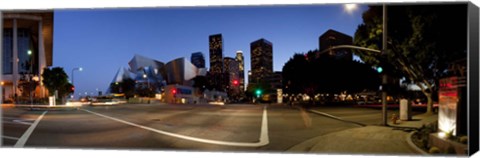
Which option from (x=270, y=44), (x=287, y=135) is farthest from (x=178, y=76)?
(x=287, y=135)

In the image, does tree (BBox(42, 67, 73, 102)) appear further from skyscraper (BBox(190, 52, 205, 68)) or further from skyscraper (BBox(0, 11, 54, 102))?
skyscraper (BBox(0, 11, 54, 102))

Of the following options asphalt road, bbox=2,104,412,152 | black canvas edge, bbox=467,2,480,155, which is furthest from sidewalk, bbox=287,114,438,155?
black canvas edge, bbox=467,2,480,155

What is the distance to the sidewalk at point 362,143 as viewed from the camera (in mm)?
10750

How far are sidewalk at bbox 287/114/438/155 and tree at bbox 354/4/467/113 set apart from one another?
3.43 metres

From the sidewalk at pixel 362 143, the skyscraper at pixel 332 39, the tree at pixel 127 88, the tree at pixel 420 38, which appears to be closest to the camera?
the sidewalk at pixel 362 143

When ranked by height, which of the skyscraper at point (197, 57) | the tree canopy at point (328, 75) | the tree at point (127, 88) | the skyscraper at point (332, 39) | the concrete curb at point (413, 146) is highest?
the skyscraper at point (332, 39)

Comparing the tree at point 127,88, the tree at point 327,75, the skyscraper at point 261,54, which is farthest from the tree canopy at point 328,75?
the tree at point 127,88

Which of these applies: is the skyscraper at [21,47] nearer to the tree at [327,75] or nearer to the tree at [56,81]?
the tree at [56,81]

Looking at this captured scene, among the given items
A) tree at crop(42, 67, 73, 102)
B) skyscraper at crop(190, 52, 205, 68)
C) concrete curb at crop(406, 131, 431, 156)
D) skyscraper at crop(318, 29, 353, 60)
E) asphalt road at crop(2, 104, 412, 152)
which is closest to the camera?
concrete curb at crop(406, 131, 431, 156)

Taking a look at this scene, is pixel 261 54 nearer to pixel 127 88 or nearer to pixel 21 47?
pixel 127 88

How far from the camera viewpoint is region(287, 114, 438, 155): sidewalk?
35.3ft

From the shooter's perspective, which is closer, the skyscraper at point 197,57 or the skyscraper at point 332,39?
the skyscraper at point 332,39

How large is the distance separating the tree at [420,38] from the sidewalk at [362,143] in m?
3.43

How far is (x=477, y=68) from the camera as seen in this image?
10602 millimetres
